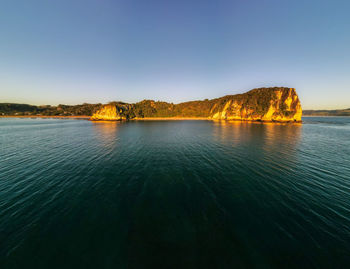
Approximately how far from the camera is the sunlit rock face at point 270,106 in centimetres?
11194

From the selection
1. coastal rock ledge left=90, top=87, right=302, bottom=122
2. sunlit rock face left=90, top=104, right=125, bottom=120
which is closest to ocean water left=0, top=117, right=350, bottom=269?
coastal rock ledge left=90, top=87, right=302, bottom=122

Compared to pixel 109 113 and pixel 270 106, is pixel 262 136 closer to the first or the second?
pixel 270 106

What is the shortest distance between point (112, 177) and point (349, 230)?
2066 cm

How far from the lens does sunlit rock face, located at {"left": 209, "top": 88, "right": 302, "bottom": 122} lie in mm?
111938

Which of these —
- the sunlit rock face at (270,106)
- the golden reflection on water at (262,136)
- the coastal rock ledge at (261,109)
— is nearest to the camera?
the golden reflection on water at (262,136)

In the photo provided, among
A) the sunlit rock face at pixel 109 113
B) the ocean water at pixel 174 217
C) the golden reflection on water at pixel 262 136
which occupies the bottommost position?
the ocean water at pixel 174 217

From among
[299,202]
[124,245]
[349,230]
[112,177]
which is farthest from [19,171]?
[349,230]

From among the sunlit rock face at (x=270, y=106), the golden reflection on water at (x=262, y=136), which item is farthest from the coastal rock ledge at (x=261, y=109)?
the golden reflection on water at (x=262, y=136)

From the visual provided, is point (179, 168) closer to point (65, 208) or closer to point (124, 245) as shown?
point (124, 245)

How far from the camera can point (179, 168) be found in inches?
668

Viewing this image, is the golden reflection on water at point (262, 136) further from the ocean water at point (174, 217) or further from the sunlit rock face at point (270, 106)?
the sunlit rock face at point (270, 106)

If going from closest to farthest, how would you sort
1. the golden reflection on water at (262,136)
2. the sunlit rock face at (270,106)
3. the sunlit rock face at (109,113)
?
the golden reflection on water at (262,136) → the sunlit rock face at (270,106) → the sunlit rock face at (109,113)

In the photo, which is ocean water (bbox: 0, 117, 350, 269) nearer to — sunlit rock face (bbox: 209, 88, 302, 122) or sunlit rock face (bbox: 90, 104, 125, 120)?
sunlit rock face (bbox: 209, 88, 302, 122)

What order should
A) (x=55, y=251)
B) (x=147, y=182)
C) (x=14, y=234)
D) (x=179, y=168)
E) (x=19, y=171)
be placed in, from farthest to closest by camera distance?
(x=179, y=168) → (x=19, y=171) → (x=147, y=182) → (x=14, y=234) → (x=55, y=251)
